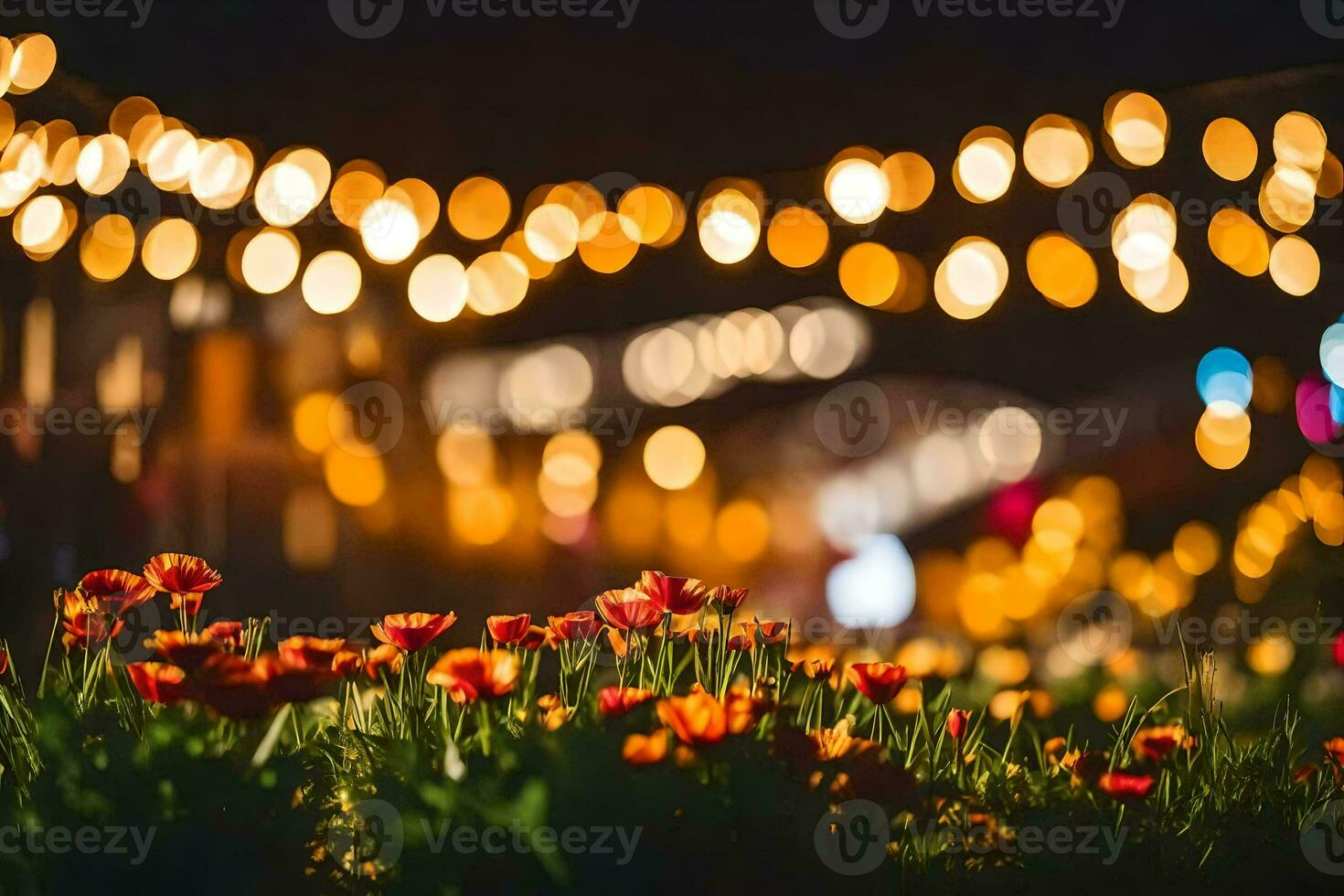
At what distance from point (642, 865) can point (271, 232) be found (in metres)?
1.99

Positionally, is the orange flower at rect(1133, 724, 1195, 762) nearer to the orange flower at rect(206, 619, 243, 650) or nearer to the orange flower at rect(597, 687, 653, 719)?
the orange flower at rect(597, 687, 653, 719)

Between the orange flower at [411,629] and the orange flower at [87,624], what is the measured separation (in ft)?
0.71

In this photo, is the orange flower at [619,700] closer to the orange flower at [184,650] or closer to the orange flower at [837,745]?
the orange flower at [837,745]

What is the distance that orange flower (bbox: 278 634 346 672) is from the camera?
0.67 meters

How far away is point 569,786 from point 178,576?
1.22 feet

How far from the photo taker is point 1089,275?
2.47 meters

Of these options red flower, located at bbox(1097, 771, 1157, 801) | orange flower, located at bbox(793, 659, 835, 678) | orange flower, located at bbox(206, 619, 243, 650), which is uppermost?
orange flower, located at bbox(206, 619, 243, 650)

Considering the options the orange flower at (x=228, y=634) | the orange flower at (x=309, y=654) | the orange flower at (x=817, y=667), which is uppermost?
the orange flower at (x=309, y=654)

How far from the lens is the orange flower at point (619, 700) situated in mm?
697

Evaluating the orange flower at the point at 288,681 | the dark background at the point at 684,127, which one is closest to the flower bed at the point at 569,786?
the orange flower at the point at 288,681

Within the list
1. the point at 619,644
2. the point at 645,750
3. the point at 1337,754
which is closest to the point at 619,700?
the point at 645,750

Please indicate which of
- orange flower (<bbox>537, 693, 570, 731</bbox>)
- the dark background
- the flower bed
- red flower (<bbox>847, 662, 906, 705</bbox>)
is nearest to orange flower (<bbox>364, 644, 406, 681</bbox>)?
the flower bed

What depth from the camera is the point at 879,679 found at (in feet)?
2.44

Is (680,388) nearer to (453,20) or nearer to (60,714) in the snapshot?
(453,20)
